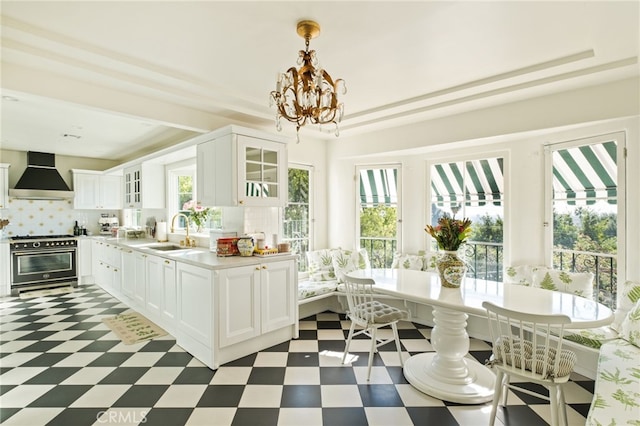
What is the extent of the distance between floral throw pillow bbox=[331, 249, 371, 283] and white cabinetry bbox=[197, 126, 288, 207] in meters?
1.27

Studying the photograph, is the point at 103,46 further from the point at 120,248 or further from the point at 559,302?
the point at 559,302

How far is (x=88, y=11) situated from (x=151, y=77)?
2.75 ft

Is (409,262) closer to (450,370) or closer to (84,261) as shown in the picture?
(450,370)

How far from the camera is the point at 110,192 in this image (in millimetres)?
6441

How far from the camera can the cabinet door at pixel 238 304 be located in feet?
8.90

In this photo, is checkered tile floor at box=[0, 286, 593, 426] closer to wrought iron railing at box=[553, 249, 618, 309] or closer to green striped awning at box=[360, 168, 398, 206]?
wrought iron railing at box=[553, 249, 618, 309]

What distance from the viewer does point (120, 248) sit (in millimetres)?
4492

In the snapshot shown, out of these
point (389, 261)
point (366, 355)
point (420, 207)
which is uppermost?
point (420, 207)

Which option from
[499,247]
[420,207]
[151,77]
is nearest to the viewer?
[151,77]

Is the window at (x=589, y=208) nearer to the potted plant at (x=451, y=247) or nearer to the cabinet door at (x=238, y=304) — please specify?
the potted plant at (x=451, y=247)

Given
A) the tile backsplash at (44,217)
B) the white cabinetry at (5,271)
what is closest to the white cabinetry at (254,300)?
the white cabinetry at (5,271)

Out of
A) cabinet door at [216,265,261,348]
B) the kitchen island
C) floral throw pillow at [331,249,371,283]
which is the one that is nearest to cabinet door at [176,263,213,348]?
the kitchen island

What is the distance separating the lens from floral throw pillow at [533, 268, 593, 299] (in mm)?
2803

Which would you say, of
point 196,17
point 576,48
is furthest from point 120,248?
point 576,48
